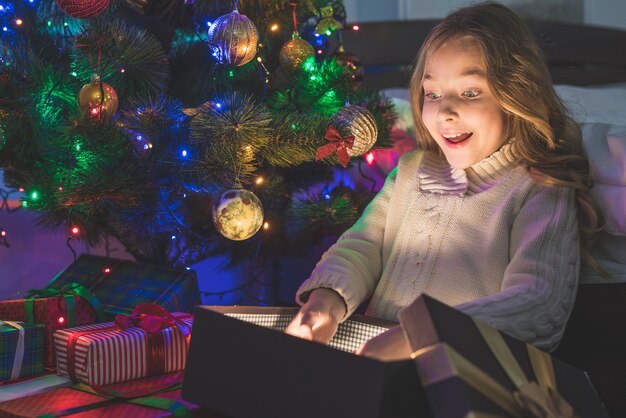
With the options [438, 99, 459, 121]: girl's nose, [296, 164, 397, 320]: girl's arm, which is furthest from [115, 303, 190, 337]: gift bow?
[438, 99, 459, 121]: girl's nose

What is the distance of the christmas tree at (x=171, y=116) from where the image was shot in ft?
4.32

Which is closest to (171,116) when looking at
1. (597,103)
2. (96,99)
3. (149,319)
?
(96,99)

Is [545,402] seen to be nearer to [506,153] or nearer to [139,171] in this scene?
[506,153]

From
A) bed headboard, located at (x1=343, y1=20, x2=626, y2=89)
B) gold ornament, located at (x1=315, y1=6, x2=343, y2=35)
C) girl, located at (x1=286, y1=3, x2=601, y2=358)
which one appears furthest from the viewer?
bed headboard, located at (x1=343, y1=20, x2=626, y2=89)

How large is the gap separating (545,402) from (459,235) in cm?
44

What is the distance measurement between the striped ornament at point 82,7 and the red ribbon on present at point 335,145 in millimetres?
436

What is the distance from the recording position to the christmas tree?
1.32 m

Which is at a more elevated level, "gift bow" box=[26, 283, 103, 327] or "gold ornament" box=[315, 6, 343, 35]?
"gold ornament" box=[315, 6, 343, 35]

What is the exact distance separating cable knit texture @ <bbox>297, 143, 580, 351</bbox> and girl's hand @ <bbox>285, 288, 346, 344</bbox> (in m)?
0.02

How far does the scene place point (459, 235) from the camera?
1.26 meters

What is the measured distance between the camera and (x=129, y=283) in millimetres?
1584

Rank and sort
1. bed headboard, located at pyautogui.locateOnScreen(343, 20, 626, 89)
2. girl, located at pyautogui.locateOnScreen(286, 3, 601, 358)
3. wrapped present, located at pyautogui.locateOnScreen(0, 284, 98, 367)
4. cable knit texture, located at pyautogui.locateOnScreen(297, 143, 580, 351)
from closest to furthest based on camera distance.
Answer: cable knit texture, located at pyautogui.locateOnScreen(297, 143, 580, 351) → girl, located at pyautogui.locateOnScreen(286, 3, 601, 358) → wrapped present, located at pyautogui.locateOnScreen(0, 284, 98, 367) → bed headboard, located at pyautogui.locateOnScreen(343, 20, 626, 89)

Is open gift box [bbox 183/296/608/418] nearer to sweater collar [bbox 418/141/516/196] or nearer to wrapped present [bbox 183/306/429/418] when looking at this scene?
wrapped present [bbox 183/306/429/418]

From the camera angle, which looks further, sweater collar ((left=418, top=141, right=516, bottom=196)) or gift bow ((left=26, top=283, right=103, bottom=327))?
gift bow ((left=26, top=283, right=103, bottom=327))
